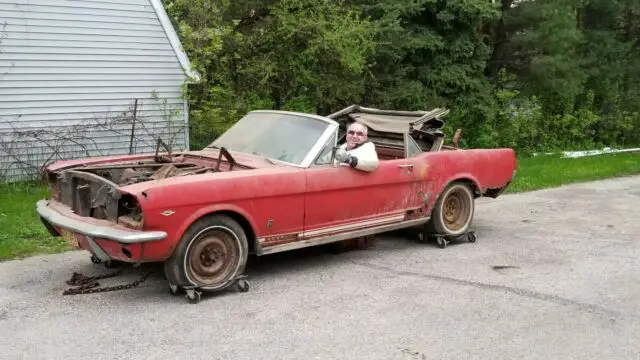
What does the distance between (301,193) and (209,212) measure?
3.19ft

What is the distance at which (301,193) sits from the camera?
6.00 metres

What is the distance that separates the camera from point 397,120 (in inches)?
316

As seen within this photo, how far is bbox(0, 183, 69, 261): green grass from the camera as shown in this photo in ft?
22.6

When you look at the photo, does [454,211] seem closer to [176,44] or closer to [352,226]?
[352,226]

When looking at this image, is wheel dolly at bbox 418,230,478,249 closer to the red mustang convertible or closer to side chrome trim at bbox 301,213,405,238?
the red mustang convertible

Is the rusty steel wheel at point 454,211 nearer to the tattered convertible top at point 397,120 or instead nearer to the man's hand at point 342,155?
the tattered convertible top at point 397,120

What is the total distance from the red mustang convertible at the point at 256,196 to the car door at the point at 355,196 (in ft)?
0.04

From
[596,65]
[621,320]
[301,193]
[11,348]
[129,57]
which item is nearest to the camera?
[11,348]

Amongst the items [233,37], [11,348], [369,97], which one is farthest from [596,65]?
[11,348]

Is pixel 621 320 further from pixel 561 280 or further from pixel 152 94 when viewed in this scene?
pixel 152 94

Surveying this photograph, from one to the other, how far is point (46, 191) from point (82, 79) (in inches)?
125

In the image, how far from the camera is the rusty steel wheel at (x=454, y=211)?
750 centimetres

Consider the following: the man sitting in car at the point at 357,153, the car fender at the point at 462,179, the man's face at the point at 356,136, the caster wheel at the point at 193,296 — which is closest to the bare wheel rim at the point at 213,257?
the caster wheel at the point at 193,296

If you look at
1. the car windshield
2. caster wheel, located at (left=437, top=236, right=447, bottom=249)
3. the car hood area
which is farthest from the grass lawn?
caster wheel, located at (left=437, top=236, right=447, bottom=249)
